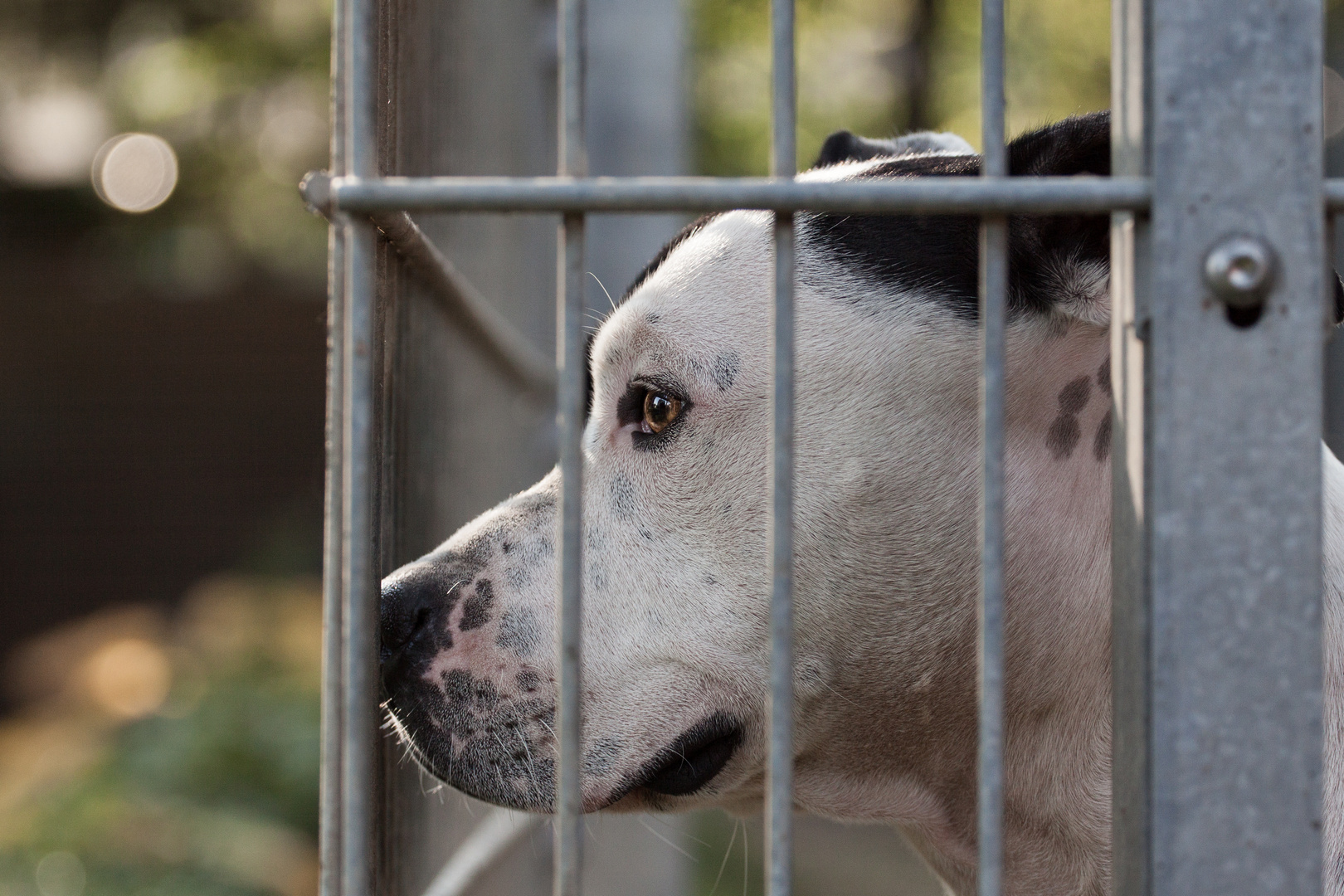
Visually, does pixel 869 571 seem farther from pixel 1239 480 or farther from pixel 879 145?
pixel 879 145

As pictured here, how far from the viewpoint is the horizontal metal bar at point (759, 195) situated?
1006 mm

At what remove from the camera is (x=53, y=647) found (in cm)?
736

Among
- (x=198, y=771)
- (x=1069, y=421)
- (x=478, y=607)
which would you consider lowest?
(x=198, y=771)


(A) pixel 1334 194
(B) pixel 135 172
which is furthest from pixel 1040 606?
(B) pixel 135 172

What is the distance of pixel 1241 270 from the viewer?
960mm

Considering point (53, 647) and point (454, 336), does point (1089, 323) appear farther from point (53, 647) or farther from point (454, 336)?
point (53, 647)

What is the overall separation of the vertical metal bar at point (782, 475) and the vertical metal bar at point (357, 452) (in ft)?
1.30

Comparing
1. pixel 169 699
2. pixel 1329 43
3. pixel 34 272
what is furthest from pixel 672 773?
pixel 34 272

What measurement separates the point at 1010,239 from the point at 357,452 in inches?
39.5

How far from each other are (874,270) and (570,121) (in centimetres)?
74

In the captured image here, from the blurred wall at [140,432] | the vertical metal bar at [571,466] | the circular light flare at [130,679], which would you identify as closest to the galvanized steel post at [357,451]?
the vertical metal bar at [571,466]

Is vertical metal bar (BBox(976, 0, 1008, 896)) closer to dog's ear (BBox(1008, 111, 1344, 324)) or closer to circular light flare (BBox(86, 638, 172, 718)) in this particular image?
dog's ear (BBox(1008, 111, 1344, 324))

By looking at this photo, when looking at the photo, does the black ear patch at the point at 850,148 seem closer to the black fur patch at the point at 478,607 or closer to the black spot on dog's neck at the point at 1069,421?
the black spot on dog's neck at the point at 1069,421

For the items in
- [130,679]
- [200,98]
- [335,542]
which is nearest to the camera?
[335,542]
